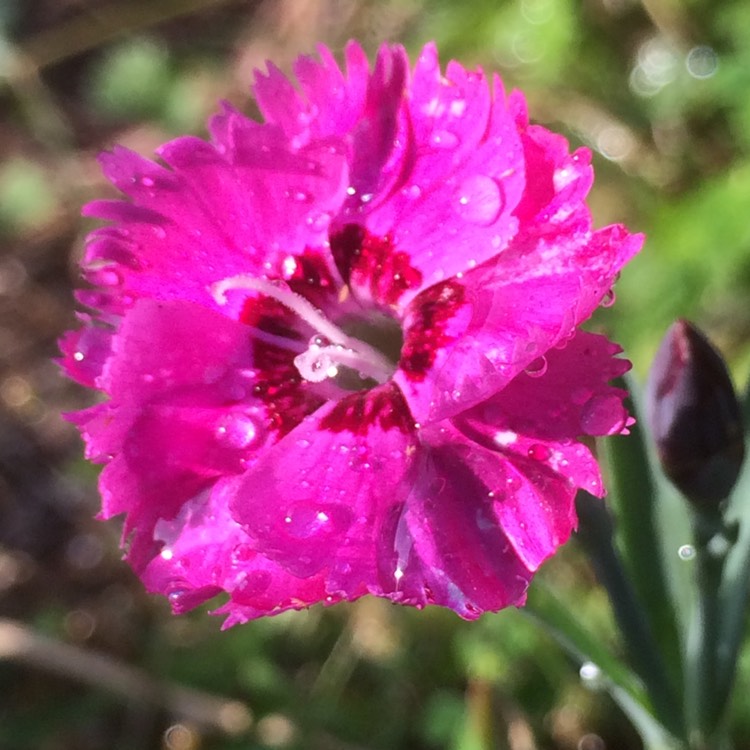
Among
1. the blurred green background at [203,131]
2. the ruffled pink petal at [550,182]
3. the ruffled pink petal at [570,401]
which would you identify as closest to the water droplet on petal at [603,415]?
the ruffled pink petal at [570,401]

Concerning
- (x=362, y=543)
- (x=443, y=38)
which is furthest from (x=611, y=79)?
(x=362, y=543)

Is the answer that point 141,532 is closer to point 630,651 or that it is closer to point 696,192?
point 630,651

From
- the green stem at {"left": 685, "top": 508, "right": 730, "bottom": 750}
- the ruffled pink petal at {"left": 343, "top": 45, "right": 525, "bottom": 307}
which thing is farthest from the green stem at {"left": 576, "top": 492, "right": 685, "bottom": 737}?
the ruffled pink petal at {"left": 343, "top": 45, "right": 525, "bottom": 307}

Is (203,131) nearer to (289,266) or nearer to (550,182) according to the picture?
(289,266)

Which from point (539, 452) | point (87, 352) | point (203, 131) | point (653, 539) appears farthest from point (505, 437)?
point (203, 131)

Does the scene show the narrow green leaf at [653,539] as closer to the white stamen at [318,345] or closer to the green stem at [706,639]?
the green stem at [706,639]
